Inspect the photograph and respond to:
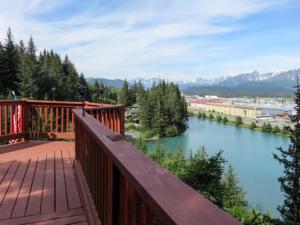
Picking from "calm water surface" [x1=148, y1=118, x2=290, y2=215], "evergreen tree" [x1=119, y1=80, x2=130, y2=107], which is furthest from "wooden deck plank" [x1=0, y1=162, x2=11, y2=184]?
"evergreen tree" [x1=119, y1=80, x2=130, y2=107]

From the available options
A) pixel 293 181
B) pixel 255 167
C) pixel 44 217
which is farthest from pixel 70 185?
pixel 255 167

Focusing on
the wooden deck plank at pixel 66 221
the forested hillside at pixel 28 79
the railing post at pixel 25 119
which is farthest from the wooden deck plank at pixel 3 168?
the forested hillside at pixel 28 79

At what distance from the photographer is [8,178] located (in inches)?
137

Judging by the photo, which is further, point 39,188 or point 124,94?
point 124,94

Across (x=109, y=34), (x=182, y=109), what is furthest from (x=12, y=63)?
(x=182, y=109)

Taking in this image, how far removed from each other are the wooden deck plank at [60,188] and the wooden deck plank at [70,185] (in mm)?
42

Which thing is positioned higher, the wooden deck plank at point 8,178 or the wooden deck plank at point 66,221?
the wooden deck plank at point 8,178

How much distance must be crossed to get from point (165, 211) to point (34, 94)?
33.2 metres

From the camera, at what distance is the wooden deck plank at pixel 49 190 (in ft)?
8.77

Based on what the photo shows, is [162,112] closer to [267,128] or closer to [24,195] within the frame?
[267,128]

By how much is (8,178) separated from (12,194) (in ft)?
1.86

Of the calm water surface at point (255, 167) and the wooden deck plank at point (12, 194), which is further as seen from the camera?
the calm water surface at point (255, 167)

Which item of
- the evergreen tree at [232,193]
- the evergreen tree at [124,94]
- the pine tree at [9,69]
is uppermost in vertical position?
the pine tree at [9,69]

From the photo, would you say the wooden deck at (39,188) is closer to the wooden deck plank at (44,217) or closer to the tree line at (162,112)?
the wooden deck plank at (44,217)
